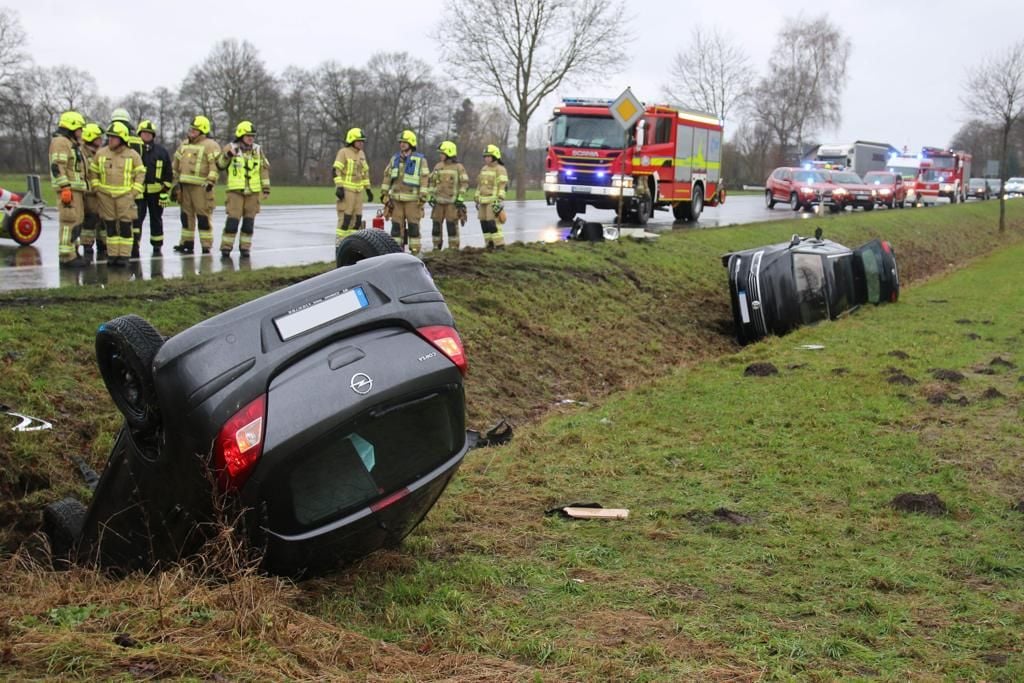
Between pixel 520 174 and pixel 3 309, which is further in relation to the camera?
pixel 520 174

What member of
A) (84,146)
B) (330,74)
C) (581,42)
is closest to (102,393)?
(84,146)

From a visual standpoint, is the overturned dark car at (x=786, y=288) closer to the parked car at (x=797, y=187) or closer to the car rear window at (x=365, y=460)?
the car rear window at (x=365, y=460)

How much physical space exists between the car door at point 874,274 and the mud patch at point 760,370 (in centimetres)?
551

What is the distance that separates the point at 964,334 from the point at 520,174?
33.3m

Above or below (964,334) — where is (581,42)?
above

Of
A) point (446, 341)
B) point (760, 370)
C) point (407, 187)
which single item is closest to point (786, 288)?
point (760, 370)

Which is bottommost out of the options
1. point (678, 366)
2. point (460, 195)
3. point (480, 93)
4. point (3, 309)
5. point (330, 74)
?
point (678, 366)

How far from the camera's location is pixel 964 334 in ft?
40.1

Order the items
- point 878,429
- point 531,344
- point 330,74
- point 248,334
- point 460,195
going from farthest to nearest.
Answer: point 330,74, point 460,195, point 531,344, point 878,429, point 248,334

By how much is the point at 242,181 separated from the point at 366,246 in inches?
397

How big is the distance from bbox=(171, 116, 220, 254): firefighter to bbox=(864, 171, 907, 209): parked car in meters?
32.4

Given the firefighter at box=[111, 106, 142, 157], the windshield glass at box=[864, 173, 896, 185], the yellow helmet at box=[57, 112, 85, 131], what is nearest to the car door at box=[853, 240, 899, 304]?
the firefighter at box=[111, 106, 142, 157]

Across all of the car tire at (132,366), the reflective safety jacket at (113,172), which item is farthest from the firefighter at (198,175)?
the car tire at (132,366)

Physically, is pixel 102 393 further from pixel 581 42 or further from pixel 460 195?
pixel 581 42
